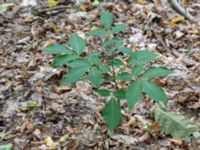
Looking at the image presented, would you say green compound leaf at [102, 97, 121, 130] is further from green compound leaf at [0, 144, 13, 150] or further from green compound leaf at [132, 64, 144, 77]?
green compound leaf at [0, 144, 13, 150]

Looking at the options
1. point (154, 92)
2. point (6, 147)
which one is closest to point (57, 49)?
point (154, 92)

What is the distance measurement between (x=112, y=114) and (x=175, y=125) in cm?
59

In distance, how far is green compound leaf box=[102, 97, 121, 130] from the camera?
2.28 meters

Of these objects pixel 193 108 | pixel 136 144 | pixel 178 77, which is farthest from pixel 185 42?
pixel 136 144

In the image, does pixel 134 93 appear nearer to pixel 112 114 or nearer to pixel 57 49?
pixel 112 114

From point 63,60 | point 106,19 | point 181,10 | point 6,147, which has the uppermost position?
point 106,19

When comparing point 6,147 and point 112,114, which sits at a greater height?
point 112,114

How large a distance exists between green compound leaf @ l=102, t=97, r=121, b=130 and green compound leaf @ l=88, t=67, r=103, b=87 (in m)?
0.16

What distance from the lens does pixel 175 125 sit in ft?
8.86

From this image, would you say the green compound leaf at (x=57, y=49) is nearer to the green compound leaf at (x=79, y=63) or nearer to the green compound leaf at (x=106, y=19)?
the green compound leaf at (x=79, y=63)

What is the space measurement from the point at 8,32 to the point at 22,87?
0.94m

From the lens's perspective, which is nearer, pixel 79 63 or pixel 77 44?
pixel 79 63

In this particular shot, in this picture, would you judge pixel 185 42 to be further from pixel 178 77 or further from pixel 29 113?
pixel 29 113

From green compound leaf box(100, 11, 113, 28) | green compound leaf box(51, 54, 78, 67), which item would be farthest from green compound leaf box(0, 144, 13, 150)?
green compound leaf box(100, 11, 113, 28)
